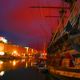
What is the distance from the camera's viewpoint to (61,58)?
144ft

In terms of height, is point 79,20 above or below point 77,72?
above

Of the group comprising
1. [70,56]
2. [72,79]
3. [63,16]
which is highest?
[63,16]

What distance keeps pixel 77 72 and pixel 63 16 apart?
99.9ft

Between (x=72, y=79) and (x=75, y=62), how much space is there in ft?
5.78

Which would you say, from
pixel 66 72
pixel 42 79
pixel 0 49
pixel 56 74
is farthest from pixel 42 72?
pixel 0 49

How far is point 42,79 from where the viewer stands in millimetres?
46969

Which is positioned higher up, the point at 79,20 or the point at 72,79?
the point at 79,20

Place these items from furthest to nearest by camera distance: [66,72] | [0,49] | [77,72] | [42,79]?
[0,49]
[42,79]
[66,72]
[77,72]

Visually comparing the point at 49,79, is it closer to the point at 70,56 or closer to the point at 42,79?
the point at 42,79

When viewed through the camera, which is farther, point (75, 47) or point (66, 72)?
point (66, 72)

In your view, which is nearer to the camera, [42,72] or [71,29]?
[71,29]

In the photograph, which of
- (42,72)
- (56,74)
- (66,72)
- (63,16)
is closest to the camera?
(66,72)

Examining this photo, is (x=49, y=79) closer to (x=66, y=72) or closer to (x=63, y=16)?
(x=66, y=72)

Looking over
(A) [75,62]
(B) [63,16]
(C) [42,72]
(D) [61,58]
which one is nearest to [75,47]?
(A) [75,62]
